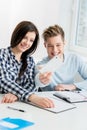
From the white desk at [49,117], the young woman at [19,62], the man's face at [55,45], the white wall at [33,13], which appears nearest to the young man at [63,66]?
the man's face at [55,45]

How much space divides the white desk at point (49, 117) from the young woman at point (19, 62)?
0.65ft

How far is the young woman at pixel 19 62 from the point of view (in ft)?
5.59

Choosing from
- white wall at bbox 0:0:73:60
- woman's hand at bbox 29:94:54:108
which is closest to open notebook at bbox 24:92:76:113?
woman's hand at bbox 29:94:54:108

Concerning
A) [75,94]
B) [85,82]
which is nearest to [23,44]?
[75,94]

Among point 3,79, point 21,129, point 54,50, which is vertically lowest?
point 21,129

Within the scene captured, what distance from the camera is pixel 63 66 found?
7.23 feet

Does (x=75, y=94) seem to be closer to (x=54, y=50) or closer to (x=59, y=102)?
(x=59, y=102)

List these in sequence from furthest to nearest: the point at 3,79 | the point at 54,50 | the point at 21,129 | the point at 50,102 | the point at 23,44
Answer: the point at 54,50 → the point at 23,44 → the point at 3,79 → the point at 50,102 → the point at 21,129

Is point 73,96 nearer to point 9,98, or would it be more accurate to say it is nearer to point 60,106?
point 60,106

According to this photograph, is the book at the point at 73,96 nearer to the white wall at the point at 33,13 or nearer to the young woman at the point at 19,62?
the young woman at the point at 19,62

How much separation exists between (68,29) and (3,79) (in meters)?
1.63

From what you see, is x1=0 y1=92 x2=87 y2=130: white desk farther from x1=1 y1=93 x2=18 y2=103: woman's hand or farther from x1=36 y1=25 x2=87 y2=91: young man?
x1=36 y1=25 x2=87 y2=91: young man

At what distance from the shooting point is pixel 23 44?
6.05 ft

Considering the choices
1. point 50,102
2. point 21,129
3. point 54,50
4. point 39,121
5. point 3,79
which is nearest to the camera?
point 21,129
